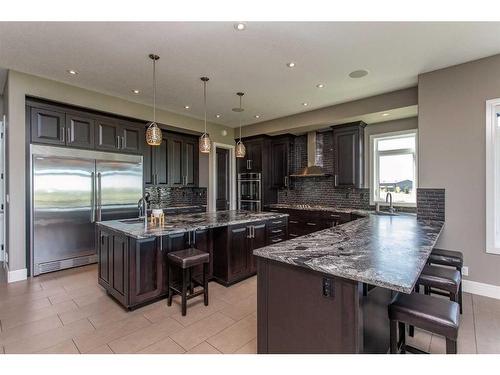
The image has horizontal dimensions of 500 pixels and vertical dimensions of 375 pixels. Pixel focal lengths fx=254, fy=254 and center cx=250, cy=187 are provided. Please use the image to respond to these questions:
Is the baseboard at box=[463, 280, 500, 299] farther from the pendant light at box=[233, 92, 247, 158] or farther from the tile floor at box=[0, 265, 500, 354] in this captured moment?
the pendant light at box=[233, 92, 247, 158]

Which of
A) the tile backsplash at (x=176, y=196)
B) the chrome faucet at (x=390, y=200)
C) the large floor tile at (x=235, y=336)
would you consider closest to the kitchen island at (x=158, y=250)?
the large floor tile at (x=235, y=336)

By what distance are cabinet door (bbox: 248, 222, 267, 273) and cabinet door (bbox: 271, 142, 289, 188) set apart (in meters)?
2.53

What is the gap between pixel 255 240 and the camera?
3.68 m

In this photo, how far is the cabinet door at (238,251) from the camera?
3.34 metres

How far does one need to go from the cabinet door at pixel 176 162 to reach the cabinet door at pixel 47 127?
6.64 ft

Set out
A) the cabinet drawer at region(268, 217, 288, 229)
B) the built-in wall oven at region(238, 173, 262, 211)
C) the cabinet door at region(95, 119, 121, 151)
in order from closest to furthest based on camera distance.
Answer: the cabinet drawer at region(268, 217, 288, 229) < the cabinet door at region(95, 119, 121, 151) < the built-in wall oven at region(238, 173, 262, 211)

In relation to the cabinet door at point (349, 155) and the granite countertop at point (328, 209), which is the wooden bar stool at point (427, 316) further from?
the cabinet door at point (349, 155)

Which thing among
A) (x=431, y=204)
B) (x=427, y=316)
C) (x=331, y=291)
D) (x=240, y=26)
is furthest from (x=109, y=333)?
(x=431, y=204)

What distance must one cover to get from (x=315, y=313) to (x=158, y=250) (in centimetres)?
189

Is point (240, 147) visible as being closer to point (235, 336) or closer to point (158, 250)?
point (158, 250)

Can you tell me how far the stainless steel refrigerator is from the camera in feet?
11.9

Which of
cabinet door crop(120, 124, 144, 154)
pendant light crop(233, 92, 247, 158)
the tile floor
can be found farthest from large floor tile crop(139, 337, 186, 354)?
cabinet door crop(120, 124, 144, 154)

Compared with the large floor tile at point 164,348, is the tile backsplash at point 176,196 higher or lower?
higher

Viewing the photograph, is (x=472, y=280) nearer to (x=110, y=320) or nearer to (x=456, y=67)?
(x=456, y=67)
